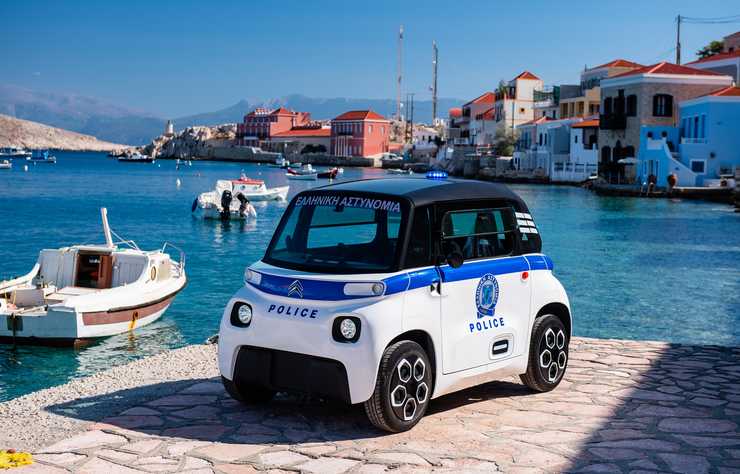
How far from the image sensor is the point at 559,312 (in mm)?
7969

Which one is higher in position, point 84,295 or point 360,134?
point 360,134

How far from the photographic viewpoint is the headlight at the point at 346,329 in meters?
6.11

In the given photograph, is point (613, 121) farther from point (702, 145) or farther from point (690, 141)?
point (702, 145)

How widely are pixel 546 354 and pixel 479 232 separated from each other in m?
1.25

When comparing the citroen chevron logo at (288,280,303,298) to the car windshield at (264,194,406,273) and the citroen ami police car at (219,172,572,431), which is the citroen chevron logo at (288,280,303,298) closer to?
the citroen ami police car at (219,172,572,431)

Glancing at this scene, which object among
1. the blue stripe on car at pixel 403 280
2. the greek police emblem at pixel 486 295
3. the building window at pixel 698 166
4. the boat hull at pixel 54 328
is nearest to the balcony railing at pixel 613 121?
the building window at pixel 698 166

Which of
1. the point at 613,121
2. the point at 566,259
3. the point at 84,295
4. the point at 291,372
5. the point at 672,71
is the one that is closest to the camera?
the point at 291,372

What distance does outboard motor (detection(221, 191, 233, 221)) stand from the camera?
50.8 meters

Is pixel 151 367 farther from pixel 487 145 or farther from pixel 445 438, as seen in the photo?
pixel 487 145

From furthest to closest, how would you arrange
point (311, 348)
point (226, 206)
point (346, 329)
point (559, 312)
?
1. point (226, 206)
2. point (559, 312)
3. point (311, 348)
4. point (346, 329)

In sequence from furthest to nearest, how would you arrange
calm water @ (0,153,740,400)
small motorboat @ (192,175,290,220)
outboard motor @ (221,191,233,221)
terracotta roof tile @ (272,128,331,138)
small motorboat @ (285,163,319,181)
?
terracotta roof tile @ (272,128,331,138), small motorboat @ (285,163,319,181), small motorboat @ (192,175,290,220), outboard motor @ (221,191,233,221), calm water @ (0,153,740,400)

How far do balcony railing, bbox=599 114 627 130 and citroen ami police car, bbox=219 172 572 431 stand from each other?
67922 millimetres

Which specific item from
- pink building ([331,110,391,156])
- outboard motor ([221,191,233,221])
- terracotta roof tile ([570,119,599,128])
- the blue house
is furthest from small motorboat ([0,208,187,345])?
pink building ([331,110,391,156])

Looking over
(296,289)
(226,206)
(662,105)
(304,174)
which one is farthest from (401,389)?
(304,174)
